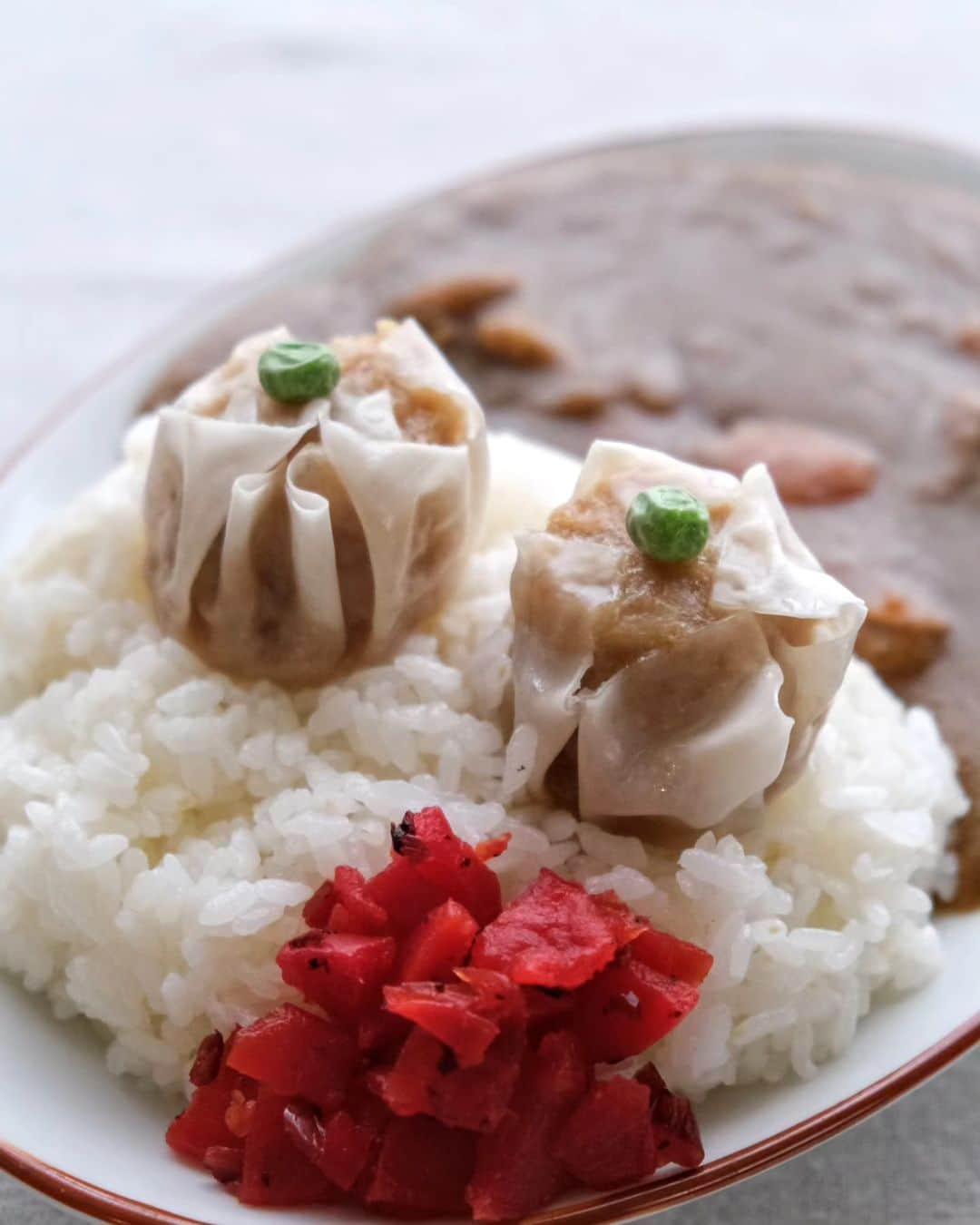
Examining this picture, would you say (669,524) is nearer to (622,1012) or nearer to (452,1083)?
(622,1012)

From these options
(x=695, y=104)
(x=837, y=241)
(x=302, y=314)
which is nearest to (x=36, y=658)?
(x=302, y=314)

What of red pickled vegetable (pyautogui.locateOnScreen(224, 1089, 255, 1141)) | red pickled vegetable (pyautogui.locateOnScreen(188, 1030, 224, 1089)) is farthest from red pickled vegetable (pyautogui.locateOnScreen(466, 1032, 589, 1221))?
red pickled vegetable (pyautogui.locateOnScreen(188, 1030, 224, 1089))

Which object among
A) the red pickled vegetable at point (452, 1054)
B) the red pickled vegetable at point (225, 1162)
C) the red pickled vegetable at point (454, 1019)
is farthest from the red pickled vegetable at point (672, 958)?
the red pickled vegetable at point (225, 1162)

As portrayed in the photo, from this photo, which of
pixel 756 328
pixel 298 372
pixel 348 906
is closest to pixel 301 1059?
pixel 348 906

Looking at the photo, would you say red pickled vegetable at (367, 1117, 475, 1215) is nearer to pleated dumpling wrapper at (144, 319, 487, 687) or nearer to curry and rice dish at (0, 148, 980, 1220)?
curry and rice dish at (0, 148, 980, 1220)

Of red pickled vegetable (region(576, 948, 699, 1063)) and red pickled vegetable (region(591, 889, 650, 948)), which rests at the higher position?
red pickled vegetable (region(591, 889, 650, 948))

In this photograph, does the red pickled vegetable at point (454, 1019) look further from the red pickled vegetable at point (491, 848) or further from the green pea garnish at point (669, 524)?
the green pea garnish at point (669, 524)

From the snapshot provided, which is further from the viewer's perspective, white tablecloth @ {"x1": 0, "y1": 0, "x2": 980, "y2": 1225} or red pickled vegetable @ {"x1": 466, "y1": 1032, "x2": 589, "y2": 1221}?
white tablecloth @ {"x1": 0, "y1": 0, "x2": 980, "y2": 1225}
